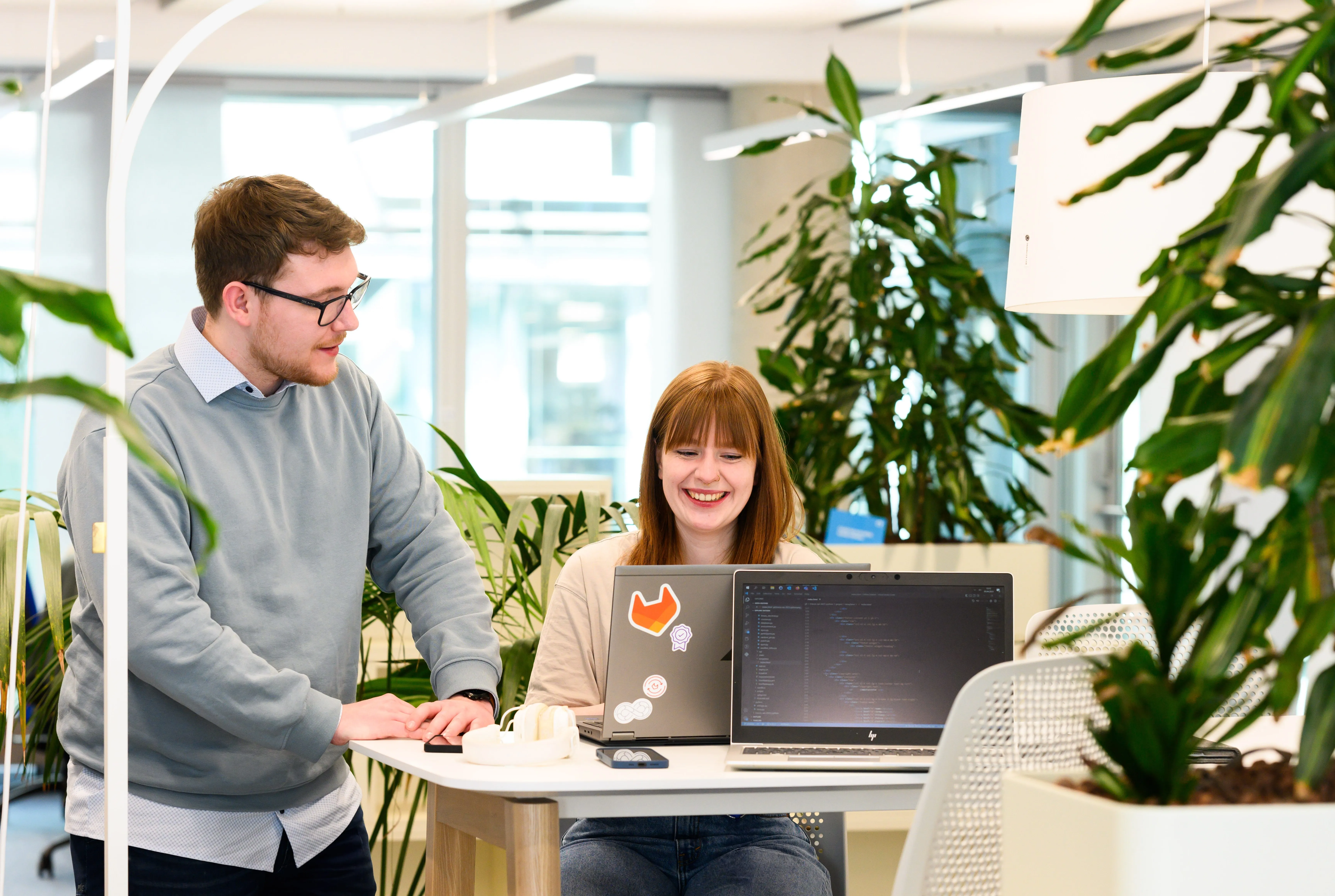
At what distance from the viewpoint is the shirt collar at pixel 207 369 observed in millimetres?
1917

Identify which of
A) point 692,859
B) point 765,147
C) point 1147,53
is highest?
point 765,147

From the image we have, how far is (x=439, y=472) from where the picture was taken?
9.27 ft

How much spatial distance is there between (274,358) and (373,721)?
530 millimetres

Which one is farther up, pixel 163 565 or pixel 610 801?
pixel 163 565

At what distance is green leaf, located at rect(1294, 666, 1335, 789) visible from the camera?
0.93m

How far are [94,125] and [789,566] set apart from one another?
17.1 ft

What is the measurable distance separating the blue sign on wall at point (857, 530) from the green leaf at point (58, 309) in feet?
9.96

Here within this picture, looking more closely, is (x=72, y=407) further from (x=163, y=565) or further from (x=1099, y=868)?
(x=1099, y=868)

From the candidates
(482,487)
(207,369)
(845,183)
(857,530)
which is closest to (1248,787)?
(207,369)

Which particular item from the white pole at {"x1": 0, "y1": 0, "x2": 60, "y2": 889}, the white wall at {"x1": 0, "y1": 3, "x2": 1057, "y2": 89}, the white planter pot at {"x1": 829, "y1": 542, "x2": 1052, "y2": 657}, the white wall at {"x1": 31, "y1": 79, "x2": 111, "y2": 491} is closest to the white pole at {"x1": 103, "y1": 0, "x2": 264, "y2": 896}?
the white pole at {"x1": 0, "y1": 0, "x2": 60, "y2": 889}

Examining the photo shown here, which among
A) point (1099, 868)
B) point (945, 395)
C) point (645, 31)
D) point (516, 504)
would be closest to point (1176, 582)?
point (1099, 868)

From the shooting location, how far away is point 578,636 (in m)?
2.32

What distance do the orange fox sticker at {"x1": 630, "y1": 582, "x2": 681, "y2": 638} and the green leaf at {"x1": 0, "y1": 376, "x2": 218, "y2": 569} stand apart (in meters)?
1.31

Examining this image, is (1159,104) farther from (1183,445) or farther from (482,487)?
(482,487)
